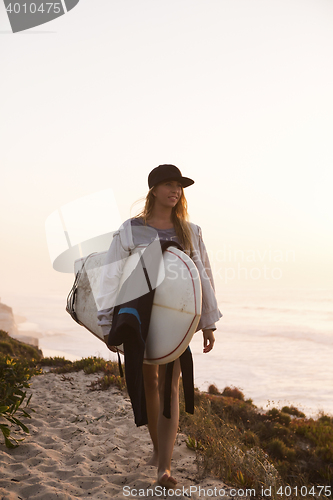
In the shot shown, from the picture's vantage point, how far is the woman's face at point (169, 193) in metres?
2.72

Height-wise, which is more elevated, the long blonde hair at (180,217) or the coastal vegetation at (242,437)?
the long blonde hair at (180,217)

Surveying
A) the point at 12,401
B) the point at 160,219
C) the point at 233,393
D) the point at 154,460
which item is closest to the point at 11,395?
the point at 12,401

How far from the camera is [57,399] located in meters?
5.57

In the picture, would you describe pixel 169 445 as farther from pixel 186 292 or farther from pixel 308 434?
pixel 308 434

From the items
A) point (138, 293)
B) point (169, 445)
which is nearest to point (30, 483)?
point (169, 445)

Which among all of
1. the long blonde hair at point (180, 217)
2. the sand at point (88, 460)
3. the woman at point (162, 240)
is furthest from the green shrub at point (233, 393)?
the long blonde hair at point (180, 217)

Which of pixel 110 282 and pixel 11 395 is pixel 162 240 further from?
pixel 11 395

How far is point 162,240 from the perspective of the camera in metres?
2.53

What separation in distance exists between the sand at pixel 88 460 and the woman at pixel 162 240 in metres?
0.33

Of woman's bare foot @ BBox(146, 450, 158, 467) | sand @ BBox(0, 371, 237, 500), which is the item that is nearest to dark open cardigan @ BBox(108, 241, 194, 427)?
sand @ BBox(0, 371, 237, 500)

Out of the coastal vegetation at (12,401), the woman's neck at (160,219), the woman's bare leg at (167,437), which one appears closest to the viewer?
the woman's bare leg at (167,437)

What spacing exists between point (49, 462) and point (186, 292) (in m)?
2.20

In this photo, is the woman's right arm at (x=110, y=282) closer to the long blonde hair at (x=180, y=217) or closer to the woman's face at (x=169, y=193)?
the long blonde hair at (x=180, y=217)

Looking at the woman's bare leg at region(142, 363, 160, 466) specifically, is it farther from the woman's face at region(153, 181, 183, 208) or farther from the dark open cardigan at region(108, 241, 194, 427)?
the woman's face at region(153, 181, 183, 208)
